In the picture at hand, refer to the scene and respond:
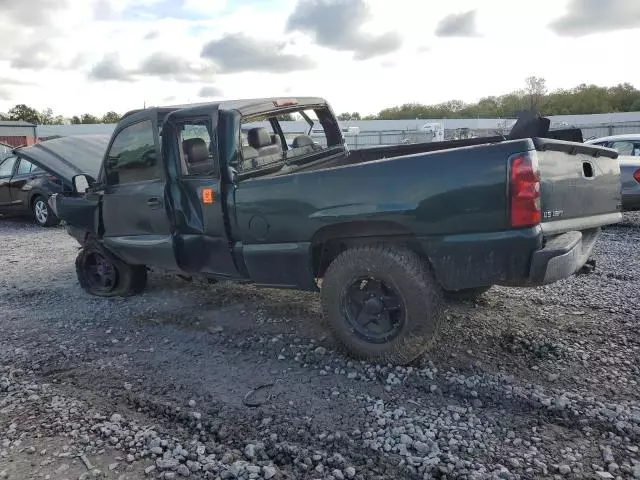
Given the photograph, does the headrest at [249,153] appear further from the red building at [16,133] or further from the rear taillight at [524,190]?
the red building at [16,133]

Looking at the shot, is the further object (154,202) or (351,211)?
(154,202)

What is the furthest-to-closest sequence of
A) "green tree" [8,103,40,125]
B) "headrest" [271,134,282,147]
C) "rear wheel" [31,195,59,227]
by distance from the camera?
"green tree" [8,103,40,125] → "rear wheel" [31,195,59,227] → "headrest" [271,134,282,147]

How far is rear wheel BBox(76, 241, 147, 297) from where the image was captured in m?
6.10

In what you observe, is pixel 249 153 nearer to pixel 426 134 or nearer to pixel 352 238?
pixel 352 238

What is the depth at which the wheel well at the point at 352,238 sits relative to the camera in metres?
3.84

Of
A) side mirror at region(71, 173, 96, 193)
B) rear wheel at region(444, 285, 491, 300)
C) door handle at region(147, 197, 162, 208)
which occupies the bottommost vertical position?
rear wheel at region(444, 285, 491, 300)

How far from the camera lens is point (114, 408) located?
3588 mm

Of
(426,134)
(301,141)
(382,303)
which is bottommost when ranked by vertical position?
(382,303)

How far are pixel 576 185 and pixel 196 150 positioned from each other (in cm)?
327

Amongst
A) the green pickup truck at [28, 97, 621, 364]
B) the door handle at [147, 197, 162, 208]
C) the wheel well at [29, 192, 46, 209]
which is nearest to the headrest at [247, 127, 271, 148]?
the green pickup truck at [28, 97, 621, 364]

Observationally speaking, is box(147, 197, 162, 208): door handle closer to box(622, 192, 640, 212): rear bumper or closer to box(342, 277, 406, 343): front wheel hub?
box(342, 277, 406, 343): front wheel hub

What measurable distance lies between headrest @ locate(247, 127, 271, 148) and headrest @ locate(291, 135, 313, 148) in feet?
1.21

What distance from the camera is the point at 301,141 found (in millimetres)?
5727

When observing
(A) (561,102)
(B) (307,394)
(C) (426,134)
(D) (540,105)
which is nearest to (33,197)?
(B) (307,394)
